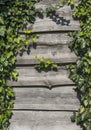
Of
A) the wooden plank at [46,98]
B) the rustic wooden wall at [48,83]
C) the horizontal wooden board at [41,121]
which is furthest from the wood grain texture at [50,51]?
the horizontal wooden board at [41,121]

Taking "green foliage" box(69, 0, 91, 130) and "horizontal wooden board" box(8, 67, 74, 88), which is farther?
"horizontal wooden board" box(8, 67, 74, 88)

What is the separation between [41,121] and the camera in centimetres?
292

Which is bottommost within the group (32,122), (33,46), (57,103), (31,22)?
(32,122)

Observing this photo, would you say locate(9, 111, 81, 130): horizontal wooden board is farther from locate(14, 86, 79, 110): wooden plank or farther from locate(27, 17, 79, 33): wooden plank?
locate(27, 17, 79, 33): wooden plank

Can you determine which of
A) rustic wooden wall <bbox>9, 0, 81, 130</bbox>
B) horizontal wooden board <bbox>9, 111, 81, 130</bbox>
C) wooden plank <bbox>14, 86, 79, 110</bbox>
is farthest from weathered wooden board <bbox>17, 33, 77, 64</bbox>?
horizontal wooden board <bbox>9, 111, 81, 130</bbox>

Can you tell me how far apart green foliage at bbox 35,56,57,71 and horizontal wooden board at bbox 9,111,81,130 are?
0.35 metres

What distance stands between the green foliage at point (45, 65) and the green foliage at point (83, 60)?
14 centimetres

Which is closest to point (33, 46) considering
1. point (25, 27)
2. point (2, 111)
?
point (25, 27)

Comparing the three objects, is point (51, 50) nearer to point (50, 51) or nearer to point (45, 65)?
point (50, 51)

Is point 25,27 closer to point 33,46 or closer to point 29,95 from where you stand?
point 33,46

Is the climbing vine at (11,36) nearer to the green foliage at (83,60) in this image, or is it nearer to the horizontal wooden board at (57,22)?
the horizontal wooden board at (57,22)

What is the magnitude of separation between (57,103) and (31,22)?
2.18ft

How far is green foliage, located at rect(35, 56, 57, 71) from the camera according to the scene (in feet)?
9.29

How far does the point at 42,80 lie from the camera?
9.43ft
